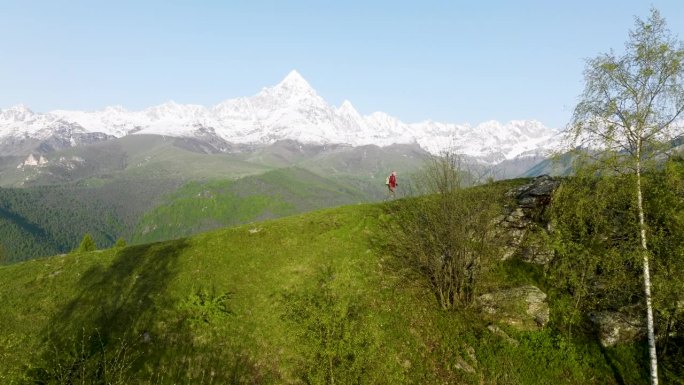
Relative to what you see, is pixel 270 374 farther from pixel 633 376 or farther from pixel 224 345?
pixel 633 376

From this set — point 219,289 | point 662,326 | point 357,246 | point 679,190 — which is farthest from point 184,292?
point 679,190

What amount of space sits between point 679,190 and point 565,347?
1283cm

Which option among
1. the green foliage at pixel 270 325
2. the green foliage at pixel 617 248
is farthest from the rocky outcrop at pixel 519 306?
the green foliage at pixel 617 248

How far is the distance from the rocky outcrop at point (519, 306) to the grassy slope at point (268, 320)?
101 cm

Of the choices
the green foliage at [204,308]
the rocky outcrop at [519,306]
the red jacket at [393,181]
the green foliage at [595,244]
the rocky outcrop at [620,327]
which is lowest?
the rocky outcrop at [620,327]

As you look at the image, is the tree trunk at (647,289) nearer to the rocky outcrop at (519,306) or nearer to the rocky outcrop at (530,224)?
the rocky outcrop at (519,306)

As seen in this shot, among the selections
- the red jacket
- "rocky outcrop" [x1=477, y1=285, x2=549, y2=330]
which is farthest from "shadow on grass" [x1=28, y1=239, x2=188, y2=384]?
"rocky outcrop" [x1=477, y1=285, x2=549, y2=330]

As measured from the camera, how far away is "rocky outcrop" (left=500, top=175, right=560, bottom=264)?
108ft

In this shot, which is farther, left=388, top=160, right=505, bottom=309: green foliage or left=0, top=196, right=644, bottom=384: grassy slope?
left=388, top=160, right=505, bottom=309: green foliage

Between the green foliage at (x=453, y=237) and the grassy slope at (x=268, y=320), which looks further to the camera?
the green foliage at (x=453, y=237)

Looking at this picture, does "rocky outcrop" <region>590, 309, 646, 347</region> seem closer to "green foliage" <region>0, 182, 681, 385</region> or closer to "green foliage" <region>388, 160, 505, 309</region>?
"green foliage" <region>0, 182, 681, 385</region>

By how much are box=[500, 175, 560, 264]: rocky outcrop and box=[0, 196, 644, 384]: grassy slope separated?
7044mm

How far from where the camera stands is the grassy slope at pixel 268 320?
1015 inches

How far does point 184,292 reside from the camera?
31.8 meters
